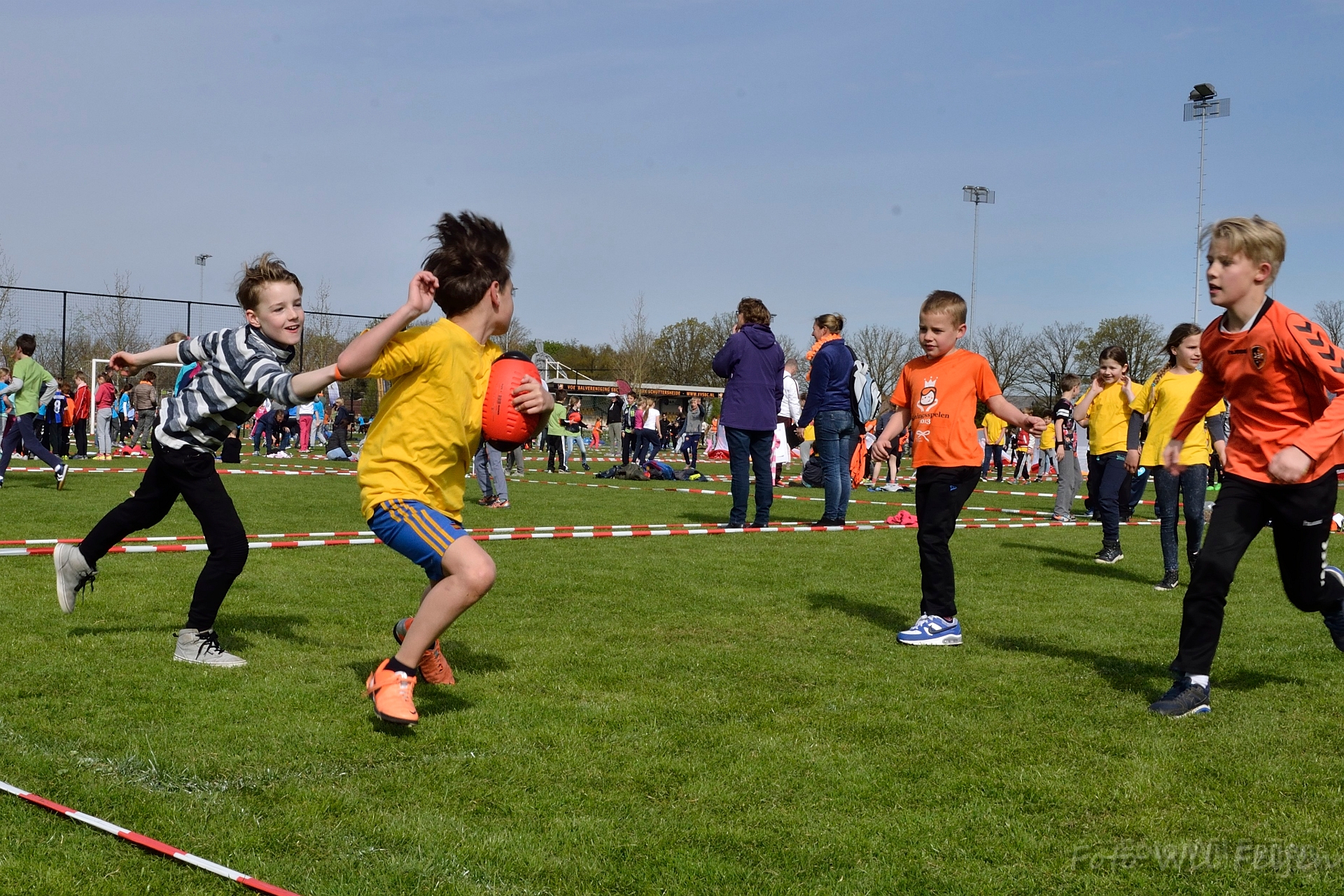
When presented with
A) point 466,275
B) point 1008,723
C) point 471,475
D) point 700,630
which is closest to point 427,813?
point 466,275

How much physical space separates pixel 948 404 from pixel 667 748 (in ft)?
9.90

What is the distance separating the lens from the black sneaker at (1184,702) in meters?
4.52

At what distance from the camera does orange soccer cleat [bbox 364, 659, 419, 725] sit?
12.9ft

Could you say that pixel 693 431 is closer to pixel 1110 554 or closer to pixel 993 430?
pixel 993 430

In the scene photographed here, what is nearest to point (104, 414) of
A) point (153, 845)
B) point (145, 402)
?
point (145, 402)

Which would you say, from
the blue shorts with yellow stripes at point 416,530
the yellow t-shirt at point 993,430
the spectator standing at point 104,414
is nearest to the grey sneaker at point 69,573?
→ the blue shorts with yellow stripes at point 416,530

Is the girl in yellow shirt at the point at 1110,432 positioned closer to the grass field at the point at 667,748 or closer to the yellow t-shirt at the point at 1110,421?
the yellow t-shirt at the point at 1110,421

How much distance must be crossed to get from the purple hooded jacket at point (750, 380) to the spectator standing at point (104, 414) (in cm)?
1834

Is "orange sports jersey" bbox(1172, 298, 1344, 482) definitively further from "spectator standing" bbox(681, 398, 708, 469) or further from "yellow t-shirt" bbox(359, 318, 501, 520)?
"spectator standing" bbox(681, 398, 708, 469)

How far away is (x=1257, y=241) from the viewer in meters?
4.59

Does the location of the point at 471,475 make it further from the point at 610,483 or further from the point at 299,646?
the point at 299,646

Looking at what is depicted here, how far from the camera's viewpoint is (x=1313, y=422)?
452 centimetres

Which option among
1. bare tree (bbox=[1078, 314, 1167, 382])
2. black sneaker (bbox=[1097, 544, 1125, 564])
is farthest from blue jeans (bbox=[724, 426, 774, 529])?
bare tree (bbox=[1078, 314, 1167, 382])

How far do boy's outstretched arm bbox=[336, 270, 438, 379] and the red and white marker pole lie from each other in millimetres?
1605
